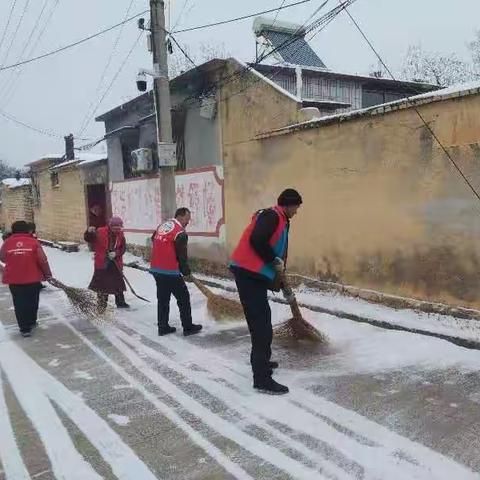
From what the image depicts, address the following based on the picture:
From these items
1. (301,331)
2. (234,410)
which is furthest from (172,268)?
(234,410)

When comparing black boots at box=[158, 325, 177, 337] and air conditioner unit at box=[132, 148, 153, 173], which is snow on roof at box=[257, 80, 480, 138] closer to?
black boots at box=[158, 325, 177, 337]

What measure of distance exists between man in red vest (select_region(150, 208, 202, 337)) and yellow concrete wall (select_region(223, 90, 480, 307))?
2.39 meters

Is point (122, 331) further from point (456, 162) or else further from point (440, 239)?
point (456, 162)

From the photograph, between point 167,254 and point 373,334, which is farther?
point 167,254

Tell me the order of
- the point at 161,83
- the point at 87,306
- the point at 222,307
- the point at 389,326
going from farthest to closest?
the point at 161,83 < the point at 87,306 < the point at 222,307 < the point at 389,326

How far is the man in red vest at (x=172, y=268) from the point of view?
6.01m

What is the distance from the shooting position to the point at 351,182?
7121 millimetres

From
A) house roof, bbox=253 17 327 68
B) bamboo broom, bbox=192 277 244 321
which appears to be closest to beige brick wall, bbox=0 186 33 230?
house roof, bbox=253 17 327 68

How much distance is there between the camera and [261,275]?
426cm

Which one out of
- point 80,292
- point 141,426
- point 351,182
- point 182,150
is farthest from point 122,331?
point 182,150

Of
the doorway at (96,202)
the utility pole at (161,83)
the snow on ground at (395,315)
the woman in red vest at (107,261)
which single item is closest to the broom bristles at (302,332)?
the snow on ground at (395,315)

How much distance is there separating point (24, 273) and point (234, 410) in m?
3.90

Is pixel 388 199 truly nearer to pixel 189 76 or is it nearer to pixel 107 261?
pixel 107 261

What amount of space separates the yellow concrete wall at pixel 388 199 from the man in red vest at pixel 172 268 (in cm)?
239
